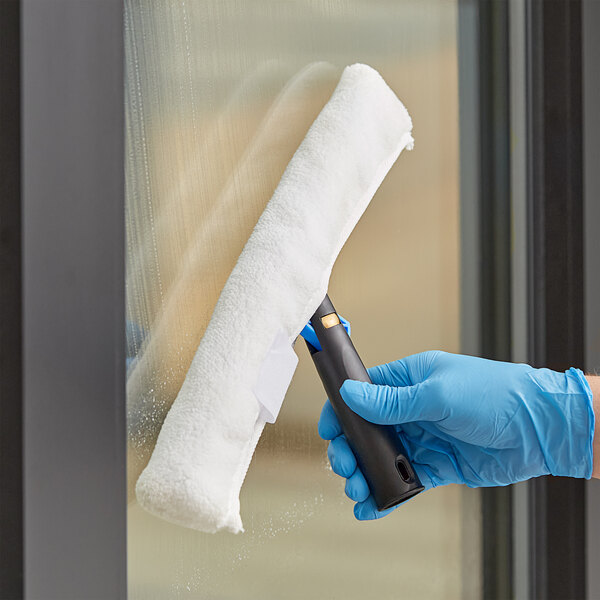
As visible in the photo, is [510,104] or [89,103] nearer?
[89,103]

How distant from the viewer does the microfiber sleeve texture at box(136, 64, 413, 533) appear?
0.36m

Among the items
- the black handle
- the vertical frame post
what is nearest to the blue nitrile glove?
the black handle

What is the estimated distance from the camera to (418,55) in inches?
26.1

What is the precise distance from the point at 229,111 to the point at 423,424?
34 centimetres

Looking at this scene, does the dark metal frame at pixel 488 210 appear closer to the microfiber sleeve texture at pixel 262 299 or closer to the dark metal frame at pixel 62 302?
the microfiber sleeve texture at pixel 262 299

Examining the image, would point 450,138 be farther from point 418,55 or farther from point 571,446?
point 571,446

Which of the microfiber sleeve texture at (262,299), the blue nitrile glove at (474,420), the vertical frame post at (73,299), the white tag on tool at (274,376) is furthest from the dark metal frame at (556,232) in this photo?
the vertical frame post at (73,299)

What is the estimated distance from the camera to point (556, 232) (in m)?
0.76

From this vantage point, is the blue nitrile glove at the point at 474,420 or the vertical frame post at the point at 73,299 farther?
the blue nitrile glove at the point at 474,420

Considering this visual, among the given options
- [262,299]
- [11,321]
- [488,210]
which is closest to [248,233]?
[262,299]

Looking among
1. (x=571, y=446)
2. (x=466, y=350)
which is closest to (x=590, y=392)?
(x=571, y=446)

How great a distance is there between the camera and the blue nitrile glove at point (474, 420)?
481mm

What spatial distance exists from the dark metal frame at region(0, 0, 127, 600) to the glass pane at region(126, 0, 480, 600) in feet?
0.17

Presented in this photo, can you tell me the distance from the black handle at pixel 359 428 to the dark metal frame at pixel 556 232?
0.40m
